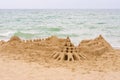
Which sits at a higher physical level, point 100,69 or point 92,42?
point 92,42

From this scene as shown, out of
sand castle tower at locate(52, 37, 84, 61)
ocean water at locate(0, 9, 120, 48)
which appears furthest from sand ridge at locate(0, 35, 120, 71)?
ocean water at locate(0, 9, 120, 48)

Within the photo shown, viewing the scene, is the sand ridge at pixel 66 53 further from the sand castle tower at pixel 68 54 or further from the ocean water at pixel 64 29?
the ocean water at pixel 64 29

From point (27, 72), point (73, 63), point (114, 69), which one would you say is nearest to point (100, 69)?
point (114, 69)

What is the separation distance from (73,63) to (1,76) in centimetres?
231

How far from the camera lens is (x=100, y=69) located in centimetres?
727

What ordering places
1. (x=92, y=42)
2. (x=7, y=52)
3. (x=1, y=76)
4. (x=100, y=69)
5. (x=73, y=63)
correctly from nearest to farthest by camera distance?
1. (x=1, y=76)
2. (x=100, y=69)
3. (x=73, y=63)
4. (x=7, y=52)
5. (x=92, y=42)

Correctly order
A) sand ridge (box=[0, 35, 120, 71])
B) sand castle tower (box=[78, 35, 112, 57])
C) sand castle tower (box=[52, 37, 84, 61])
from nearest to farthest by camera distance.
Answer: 1. sand ridge (box=[0, 35, 120, 71])
2. sand castle tower (box=[52, 37, 84, 61])
3. sand castle tower (box=[78, 35, 112, 57])

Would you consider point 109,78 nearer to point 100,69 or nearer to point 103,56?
point 100,69

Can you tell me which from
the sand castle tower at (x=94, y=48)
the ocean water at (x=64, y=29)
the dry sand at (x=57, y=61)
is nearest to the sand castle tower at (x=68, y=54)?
the dry sand at (x=57, y=61)

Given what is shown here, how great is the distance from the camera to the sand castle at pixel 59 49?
27.7 ft

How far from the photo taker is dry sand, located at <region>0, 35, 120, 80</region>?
6621mm

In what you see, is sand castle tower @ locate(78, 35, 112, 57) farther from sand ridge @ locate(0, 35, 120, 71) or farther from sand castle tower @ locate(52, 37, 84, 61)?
sand castle tower @ locate(52, 37, 84, 61)

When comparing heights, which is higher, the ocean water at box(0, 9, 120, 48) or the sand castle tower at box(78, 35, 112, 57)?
the ocean water at box(0, 9, 120, 48)

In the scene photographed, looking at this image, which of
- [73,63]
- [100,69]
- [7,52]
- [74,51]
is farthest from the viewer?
[7,52]
